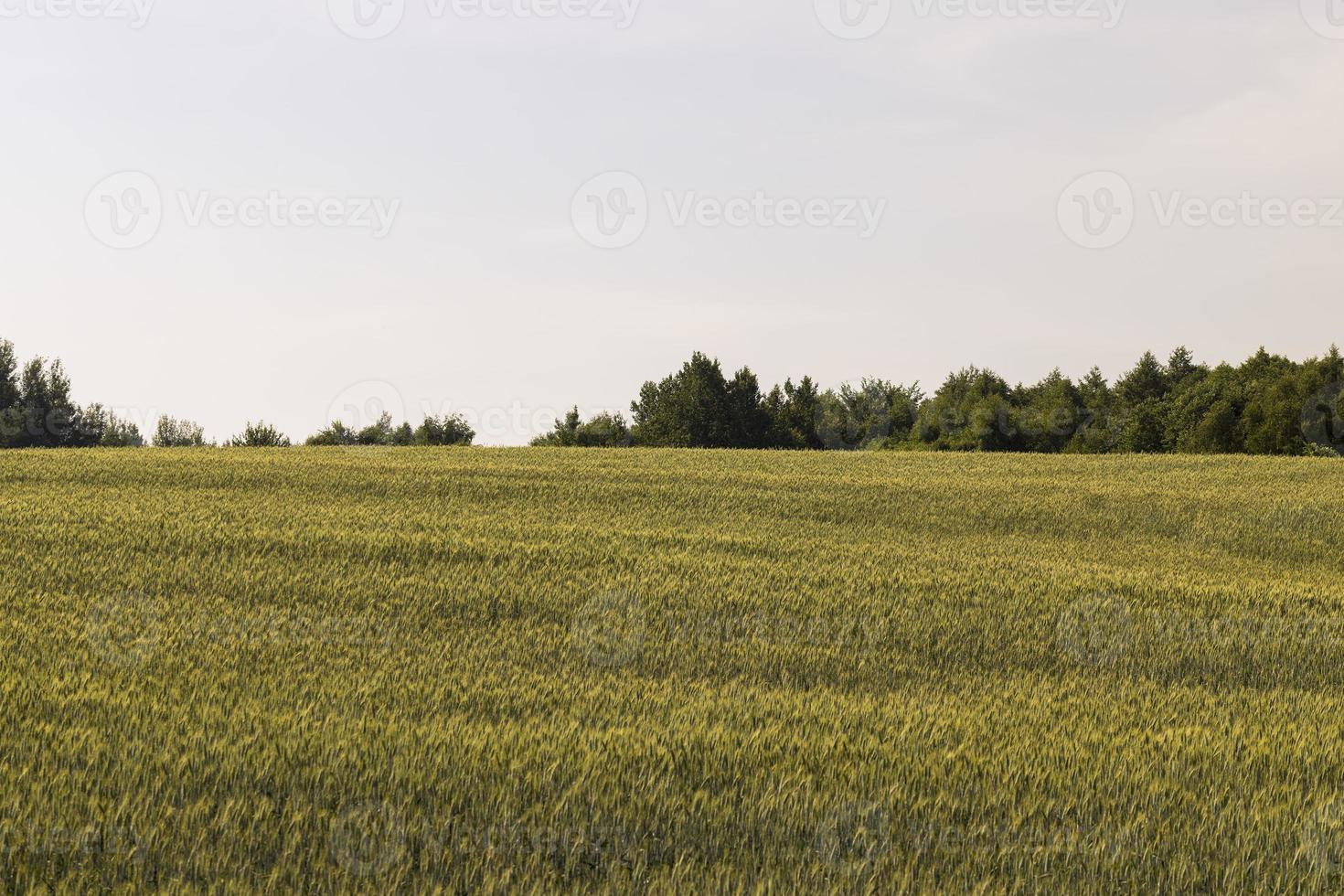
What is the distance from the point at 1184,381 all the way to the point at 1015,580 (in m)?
75.2

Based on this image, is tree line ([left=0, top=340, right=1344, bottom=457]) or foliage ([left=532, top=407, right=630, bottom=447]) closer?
tree line ([left=0, top=340, right=1344, bottom=457])

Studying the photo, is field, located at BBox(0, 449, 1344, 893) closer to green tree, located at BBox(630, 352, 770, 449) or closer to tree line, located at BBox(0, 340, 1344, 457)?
tree line, located at BBox(0, 340, 1344, 457)

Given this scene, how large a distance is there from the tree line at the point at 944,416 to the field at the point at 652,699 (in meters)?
48.7

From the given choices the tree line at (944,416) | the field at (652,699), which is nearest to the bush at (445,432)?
the tree line at (944,416)

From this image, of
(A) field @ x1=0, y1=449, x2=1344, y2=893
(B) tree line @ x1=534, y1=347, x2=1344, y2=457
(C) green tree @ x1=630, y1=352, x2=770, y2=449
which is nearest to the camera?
(A) field @ x1=0, y1=449, x2=1344, y2=893

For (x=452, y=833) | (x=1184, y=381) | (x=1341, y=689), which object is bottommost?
(x=1341, y=689)

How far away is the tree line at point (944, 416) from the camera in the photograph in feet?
226

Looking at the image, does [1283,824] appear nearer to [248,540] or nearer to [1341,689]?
[1341,689]

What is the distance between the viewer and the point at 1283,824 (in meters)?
7.21

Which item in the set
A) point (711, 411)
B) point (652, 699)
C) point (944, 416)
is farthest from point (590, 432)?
point (652, 699)

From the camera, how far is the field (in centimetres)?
634

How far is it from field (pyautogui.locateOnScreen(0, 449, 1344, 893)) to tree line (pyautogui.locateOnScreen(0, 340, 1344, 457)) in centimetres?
4871

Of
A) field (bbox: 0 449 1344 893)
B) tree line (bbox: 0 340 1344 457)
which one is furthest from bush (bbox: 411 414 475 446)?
field (bbox: 0 449 1344 893)

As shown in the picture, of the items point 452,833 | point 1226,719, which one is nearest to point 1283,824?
point 1226,719
